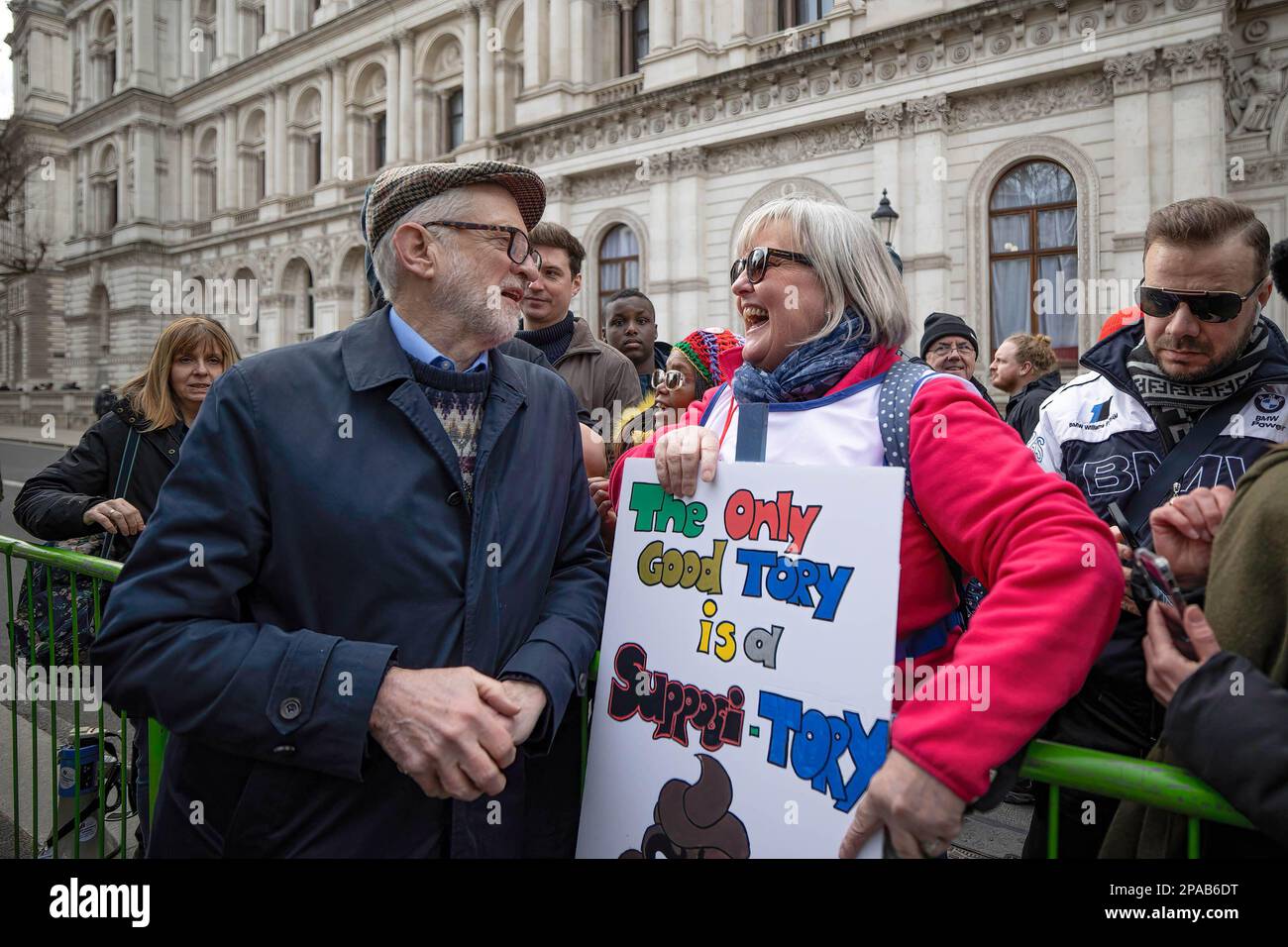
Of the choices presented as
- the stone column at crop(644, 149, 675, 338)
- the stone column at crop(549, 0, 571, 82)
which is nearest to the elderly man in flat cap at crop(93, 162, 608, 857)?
the stone column at crop(644, 149, 675, 338)

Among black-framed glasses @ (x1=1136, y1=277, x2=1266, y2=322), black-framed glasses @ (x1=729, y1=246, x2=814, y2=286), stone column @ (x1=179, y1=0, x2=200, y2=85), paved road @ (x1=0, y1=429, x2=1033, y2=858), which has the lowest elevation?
paved road @ (x1=0, y1=429, x2=1033, y2=858)

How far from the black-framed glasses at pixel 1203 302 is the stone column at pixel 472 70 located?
1021 inches

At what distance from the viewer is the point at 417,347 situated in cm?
199

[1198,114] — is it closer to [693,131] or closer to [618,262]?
[693,131]

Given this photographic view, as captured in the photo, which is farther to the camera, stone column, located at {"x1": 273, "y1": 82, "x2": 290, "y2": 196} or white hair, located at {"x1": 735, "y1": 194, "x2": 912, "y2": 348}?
stone column, located at {"x1": 273, "y1": 82, "x2": 290, "y2": 196}

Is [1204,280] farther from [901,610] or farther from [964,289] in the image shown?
[964,289]

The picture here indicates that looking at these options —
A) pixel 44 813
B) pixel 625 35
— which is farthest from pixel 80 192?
pixel 44 813

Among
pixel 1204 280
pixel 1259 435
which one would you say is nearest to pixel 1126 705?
pixel 1259 435

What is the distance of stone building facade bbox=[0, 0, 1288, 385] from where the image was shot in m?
13.9

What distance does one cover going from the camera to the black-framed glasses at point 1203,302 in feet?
7.25

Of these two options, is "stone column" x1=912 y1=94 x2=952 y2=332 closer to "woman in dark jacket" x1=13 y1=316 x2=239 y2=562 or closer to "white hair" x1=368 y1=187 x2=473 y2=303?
"woman in dark jacket" x1=13 y1=316 x2=239 y2=562

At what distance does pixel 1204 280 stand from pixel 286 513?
7.69 ft

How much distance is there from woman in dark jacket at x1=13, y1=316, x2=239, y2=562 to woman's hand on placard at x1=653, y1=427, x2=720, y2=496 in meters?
2.60

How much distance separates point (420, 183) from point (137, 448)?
100 inches
